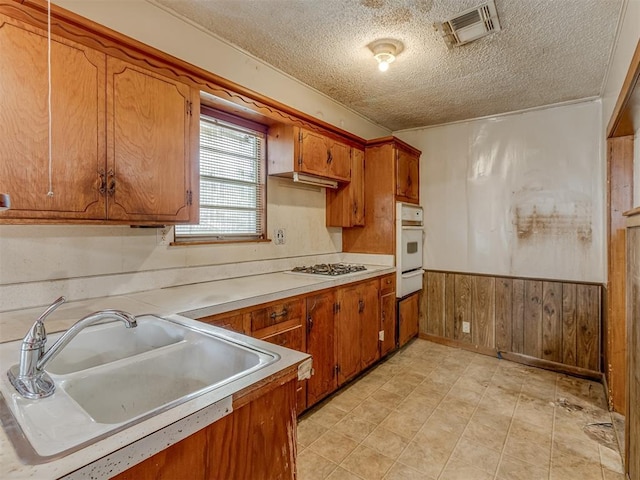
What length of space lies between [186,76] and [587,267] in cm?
367

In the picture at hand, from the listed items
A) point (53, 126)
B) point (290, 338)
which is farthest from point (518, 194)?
point (53, 126)

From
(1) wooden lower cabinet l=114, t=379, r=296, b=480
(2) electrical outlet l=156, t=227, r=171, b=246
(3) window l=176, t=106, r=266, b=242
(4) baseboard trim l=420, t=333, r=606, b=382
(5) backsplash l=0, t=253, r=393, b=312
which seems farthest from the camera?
(4) baseboard trim l=420, t=333, r=606, b=382

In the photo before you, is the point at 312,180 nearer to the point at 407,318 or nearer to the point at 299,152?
the point at 299,152

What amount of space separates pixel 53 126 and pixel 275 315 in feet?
4.66

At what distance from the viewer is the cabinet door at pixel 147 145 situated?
157 cm

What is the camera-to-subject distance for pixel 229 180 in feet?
8.38

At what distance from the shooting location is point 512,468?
186 centimetres

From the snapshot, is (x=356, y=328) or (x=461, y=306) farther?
(x=461, y=306)

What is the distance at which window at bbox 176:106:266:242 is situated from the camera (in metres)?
2.39

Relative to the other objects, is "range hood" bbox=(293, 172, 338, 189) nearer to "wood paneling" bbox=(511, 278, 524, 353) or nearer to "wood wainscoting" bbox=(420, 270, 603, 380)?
"wood wainscoting" bbox=(420, 270, 603, 380)

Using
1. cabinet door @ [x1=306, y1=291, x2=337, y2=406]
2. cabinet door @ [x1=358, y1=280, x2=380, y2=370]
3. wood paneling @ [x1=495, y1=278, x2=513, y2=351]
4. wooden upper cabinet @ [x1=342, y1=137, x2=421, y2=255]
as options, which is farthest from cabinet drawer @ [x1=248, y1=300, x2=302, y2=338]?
wood paneling @ [x1=495, y1=278, x2=513, y2=351]

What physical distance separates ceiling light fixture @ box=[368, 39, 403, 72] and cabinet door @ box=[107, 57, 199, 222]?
1.31 m

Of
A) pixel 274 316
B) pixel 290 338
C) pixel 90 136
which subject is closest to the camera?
pixel 90 136

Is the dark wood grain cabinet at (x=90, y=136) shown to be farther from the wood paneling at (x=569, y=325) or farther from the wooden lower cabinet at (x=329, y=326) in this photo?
the wood paneling at (x=569, y=325)
